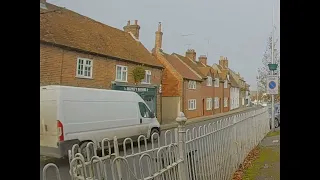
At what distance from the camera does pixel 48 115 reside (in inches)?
39.6

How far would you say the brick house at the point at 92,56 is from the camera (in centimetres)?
102

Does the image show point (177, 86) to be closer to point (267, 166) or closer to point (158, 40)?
point (158, 40)

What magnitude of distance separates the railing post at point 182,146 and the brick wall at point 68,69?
0.80ft

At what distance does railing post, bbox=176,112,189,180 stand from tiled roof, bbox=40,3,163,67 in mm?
232

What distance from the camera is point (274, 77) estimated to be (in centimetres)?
95

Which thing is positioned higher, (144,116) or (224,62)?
(224,62)

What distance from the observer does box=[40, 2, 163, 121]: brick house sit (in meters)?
1.02

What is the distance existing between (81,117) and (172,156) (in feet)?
1.40

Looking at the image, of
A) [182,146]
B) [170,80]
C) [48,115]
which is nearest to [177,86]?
[170,80]

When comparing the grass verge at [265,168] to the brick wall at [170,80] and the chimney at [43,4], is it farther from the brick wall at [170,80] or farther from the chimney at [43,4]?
the chimney at [43,4]

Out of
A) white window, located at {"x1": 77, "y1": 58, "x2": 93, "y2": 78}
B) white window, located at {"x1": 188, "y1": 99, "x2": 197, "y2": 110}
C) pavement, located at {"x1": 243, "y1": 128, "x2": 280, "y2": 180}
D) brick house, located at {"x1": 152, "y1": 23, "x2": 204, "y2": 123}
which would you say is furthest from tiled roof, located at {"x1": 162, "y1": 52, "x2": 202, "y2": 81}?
pavement, located at {"x1": 243, "y1": 128, "x2": 280, "y2": 180}
